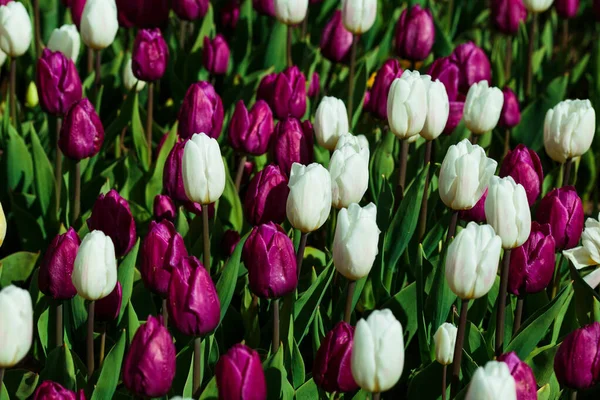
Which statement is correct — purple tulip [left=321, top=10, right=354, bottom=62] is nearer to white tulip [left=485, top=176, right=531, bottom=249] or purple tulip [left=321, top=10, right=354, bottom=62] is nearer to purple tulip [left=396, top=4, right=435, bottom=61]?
purple tulip [left=396, top=4, right=435, bottom=61]

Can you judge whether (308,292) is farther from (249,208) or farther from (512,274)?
(512,274)

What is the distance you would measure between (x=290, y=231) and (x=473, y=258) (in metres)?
0.68

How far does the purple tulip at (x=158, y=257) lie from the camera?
75.1 inches

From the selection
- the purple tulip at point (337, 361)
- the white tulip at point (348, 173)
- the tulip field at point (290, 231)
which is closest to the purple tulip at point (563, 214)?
the tulip field at point (290, 231)

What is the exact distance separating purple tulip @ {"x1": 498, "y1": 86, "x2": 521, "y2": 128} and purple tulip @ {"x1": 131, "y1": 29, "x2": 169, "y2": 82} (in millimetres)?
1060

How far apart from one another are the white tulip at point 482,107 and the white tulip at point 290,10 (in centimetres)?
72

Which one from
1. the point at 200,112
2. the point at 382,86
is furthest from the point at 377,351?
the point at 382,86

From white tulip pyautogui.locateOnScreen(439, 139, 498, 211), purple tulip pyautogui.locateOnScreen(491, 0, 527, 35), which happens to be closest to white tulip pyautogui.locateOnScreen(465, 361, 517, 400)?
white tulip pyautogui.locateOnScreen(439, 139, 498, 211)

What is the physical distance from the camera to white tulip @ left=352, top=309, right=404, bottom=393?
57.2 inches

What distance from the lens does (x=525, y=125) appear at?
11.1ft

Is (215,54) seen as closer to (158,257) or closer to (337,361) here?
(158,257)

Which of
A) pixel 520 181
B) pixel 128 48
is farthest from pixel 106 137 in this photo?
pixel 520 181

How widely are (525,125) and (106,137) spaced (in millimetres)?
1449

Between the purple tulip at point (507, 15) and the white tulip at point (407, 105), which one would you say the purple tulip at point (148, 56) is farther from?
the purple tulip at point (507, 15)
